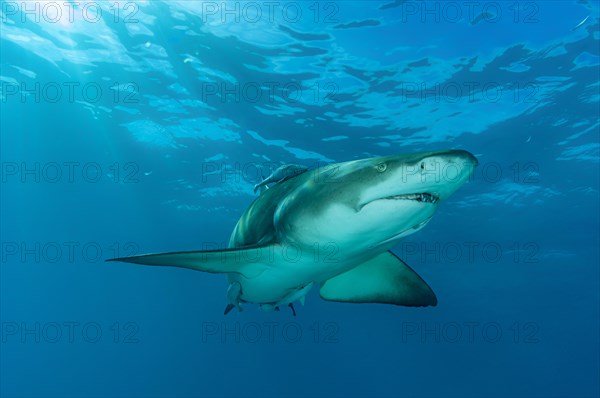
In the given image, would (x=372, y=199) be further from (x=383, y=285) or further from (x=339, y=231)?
(x=383, y=285)

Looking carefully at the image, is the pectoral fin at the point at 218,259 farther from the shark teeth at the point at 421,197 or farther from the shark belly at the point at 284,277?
the shark teeth at the point at 421,197

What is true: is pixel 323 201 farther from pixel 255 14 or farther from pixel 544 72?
pixel 544 72

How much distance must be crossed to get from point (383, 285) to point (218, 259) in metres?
2.66

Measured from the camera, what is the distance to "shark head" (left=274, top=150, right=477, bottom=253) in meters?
3.01

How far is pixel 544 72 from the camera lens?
1489 centimetres

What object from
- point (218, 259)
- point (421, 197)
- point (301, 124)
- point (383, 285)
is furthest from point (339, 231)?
point (301, 124)

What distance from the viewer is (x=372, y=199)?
3365 mm

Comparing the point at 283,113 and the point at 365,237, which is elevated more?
the point at 283,113

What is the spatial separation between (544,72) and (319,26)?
846cm

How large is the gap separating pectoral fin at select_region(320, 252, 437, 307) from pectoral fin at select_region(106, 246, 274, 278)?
1615mm

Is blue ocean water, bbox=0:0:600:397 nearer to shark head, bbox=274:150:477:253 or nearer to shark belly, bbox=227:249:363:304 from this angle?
shark belly, bbox=227:249:363:304

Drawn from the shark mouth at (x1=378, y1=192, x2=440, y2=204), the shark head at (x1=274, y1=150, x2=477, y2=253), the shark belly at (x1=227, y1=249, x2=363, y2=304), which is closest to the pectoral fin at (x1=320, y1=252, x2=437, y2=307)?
the shark belly at (x1=227, y1=249, x2=363, y2=304)

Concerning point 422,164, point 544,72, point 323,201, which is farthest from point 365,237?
point 544,72

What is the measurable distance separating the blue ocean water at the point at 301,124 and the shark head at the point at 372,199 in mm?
10599
